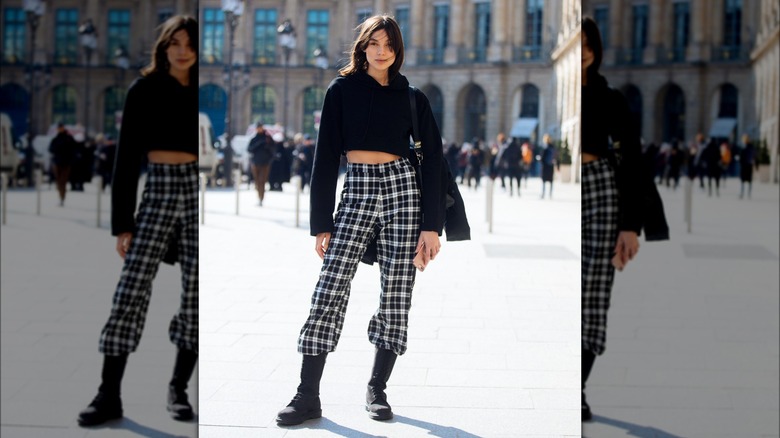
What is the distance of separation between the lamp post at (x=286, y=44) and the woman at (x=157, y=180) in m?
0.31

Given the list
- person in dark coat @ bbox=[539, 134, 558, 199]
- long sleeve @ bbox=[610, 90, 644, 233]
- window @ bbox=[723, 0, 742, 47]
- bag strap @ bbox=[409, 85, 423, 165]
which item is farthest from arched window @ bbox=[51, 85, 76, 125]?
window @ bbox=[723, 0, 742, 47]

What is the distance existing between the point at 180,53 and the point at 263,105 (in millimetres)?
363

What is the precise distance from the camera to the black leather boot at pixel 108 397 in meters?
3.50

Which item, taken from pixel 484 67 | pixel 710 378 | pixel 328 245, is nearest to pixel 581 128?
pixel 484 67

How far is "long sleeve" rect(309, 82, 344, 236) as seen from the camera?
3334 mm

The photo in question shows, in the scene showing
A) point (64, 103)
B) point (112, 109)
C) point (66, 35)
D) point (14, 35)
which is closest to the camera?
point (112, 109)

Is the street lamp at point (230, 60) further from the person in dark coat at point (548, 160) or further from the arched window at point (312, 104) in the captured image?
the person in dark coat at point (548, 160)

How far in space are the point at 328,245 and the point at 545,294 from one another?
73 centimetres

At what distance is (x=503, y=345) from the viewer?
3.55 metres

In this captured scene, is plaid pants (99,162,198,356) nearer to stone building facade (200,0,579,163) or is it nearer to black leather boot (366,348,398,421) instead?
stone building facade (200,0,579,163)

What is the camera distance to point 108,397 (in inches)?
139

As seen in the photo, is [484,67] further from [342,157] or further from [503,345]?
[503,345]

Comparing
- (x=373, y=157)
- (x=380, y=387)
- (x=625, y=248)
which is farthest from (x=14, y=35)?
(x=625, y=248)

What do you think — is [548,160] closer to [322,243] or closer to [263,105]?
[322,243]
